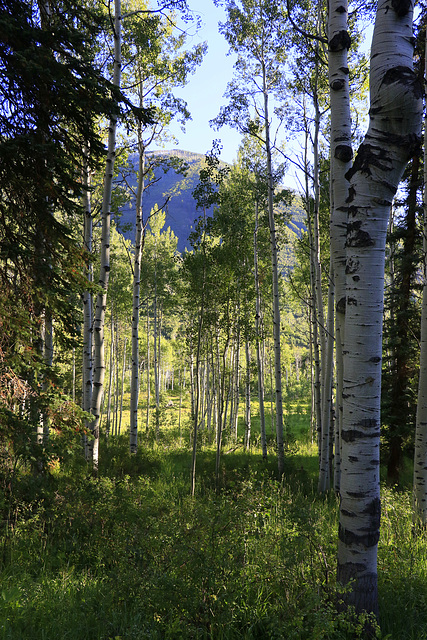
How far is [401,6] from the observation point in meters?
2.33

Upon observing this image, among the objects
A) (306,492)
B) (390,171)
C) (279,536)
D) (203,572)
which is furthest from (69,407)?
(306,492)

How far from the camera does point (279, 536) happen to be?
3611 millimetres

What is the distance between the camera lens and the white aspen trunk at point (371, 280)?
7.49 ft

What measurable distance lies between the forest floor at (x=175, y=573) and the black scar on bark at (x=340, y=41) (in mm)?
4317

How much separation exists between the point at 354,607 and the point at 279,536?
1478 mm

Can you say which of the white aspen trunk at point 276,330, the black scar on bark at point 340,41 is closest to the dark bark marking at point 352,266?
the black scar on bark at point 340,41

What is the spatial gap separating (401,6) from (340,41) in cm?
123

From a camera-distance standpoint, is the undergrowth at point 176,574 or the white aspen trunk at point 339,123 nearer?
the undergrowth at point 176,574

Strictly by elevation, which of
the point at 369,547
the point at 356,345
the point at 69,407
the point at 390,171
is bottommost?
the point at 369,547

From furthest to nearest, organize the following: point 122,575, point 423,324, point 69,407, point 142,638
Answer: point 423,324 < point 69,407 < point 122,575 < point 142,638

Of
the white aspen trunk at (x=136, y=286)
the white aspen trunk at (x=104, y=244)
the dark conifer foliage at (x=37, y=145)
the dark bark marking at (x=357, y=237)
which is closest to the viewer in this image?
the dark bark marking at (x=357, y=237)

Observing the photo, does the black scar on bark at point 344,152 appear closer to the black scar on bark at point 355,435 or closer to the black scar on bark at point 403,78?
the black scar on bark at point 403,78

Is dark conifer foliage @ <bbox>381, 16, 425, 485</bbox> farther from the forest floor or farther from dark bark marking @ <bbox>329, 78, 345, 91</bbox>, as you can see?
dark bark marking @ <bbox>329, 78, 345, 91</bbox>

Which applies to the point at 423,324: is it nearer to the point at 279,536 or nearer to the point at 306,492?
the point at 279,536
